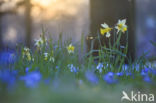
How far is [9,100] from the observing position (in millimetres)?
857

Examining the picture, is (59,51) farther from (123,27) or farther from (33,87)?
(33,87)

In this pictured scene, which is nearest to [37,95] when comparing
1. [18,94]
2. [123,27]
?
[18,94]

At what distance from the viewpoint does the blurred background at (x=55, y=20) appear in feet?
18.1

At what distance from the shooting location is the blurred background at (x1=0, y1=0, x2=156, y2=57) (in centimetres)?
552

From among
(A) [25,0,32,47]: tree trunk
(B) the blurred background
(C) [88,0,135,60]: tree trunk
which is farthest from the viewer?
(A) [25,0,32,47]: tree trunk

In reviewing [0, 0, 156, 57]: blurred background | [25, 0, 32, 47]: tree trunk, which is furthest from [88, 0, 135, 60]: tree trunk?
[25, 0, 32, 47]: tree trunk

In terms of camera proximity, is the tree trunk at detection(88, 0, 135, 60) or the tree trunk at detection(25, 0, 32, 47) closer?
the tree trunk at detection(88, 0, 135, 60)

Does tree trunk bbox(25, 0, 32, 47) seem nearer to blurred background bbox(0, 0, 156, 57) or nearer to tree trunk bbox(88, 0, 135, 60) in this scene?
blurred background bbox(0, 0, 156, 57)

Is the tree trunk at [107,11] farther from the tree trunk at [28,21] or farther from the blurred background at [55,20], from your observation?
the tree trunk at [28,21]

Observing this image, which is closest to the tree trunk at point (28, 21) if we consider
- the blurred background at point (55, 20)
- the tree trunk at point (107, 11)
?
the blurred background at point (55, 20)

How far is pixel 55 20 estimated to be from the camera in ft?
20.1

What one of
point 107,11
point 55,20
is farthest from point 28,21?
point 107,11

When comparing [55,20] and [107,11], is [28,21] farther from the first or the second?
[107,11]

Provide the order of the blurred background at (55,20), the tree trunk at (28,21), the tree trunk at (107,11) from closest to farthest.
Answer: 1. the tree trunk at (107,11)
2. the blurred background at (55,20)
3. the tree trunk at (28,21)
